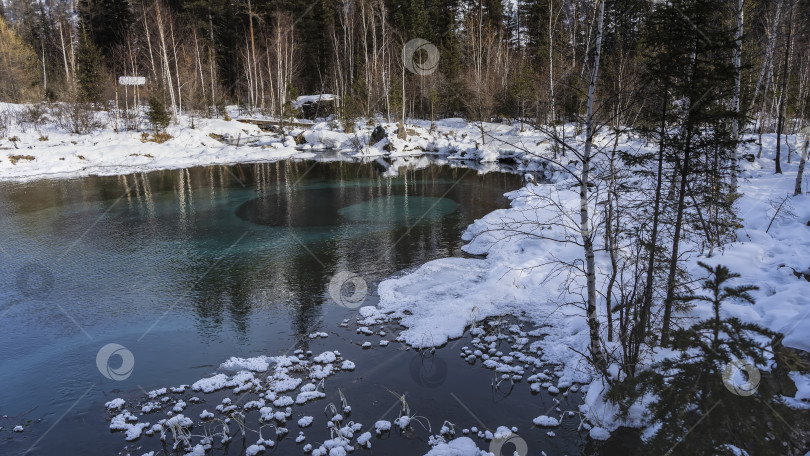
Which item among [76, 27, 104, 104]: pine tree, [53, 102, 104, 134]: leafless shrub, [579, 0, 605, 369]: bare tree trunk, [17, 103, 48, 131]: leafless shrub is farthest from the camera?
[76, 27, 104, 104]: pine tree

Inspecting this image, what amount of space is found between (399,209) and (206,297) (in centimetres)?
1011

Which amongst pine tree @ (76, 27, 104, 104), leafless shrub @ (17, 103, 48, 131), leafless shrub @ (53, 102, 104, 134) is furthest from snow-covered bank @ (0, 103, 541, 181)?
pine tree @ (76, 27, 104, 104)

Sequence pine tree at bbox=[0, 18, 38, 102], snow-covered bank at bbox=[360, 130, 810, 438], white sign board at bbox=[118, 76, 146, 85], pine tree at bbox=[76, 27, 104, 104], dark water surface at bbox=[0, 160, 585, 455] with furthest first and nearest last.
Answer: pine tree at bbox=[0, 18, 38, 102] → white sign board at bbox=[118, 76, 146, 85] → pine tree at bbox=[76, 27, 104, 104] → snow-covered bank at bbox=[360, 130, 810, 438] → dark water surface at bbox=[0, 160, 585, 455]

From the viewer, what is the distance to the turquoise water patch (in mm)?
18594

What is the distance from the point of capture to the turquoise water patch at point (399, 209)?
18.6 m

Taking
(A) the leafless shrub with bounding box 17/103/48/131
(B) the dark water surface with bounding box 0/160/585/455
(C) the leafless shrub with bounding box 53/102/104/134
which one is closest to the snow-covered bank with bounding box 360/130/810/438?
(B) the dark water surface with bounding box 0/160/585/455

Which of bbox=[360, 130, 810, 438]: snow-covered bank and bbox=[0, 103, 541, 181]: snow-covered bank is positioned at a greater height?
bbox=[0, 103, 541, 181]: snow-covered bank

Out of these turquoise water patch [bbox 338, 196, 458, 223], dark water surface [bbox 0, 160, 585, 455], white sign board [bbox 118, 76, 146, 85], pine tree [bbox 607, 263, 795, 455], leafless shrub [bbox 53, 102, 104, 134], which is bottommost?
dark water surface [bbox 0, 160, 585, 455]

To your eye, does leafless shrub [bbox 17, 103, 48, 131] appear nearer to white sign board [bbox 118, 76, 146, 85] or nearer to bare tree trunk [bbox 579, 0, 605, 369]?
white sign board [bbox 118, 76, 146, 85]

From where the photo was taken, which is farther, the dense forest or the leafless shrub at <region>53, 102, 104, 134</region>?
the dense forest

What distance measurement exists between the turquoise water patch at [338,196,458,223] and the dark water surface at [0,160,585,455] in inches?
3.6

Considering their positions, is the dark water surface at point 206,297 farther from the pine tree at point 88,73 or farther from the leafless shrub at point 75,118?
the pine tree at point 88,73

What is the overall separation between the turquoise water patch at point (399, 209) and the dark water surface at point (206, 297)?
0.30 feet

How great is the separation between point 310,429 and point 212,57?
51.6m
